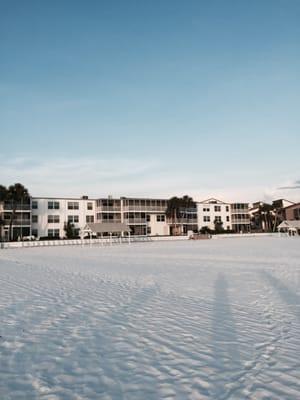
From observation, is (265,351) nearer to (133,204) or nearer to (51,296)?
(51,296)

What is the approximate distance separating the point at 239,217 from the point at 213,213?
703 cm

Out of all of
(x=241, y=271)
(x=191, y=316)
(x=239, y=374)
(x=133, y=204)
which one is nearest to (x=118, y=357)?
(x=239, y=374)

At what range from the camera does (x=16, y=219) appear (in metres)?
61.5

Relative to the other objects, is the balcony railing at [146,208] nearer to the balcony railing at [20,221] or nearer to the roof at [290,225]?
the balcony railing at [20,221]

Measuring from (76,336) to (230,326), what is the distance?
2.82m

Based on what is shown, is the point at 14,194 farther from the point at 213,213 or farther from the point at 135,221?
the point at 213,213

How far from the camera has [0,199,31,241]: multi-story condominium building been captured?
2387 inches

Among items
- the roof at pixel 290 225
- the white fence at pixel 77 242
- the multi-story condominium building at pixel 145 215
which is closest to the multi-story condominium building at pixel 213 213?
the multi-story condominium building at pixel 145 215

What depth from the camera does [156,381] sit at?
13.8 ft

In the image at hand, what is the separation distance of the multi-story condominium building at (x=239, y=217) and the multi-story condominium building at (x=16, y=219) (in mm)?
47998

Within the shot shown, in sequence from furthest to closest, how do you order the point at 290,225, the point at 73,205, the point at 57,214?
1. the point at 290,225
2. the point at 73,205
3. the point at 57,214

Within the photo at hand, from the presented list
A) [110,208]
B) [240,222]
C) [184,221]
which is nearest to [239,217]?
[240,222]

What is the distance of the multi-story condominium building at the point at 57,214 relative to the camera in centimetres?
6462

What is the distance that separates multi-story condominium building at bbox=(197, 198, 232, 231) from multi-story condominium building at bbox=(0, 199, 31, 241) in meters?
38.5
